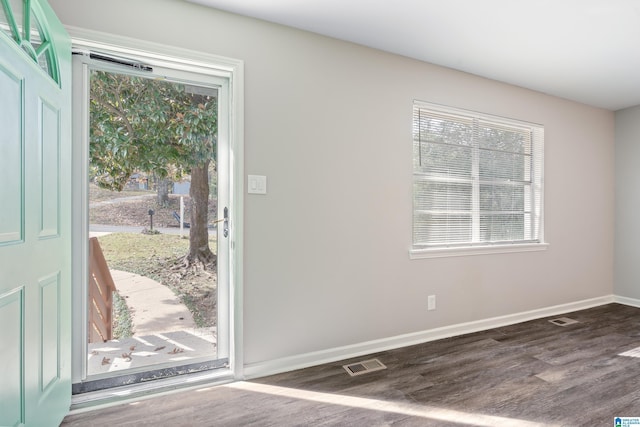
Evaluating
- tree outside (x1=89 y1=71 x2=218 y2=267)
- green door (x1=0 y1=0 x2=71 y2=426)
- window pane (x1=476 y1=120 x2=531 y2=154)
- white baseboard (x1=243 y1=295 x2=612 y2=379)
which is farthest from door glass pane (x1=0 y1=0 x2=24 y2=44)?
window pane (x1=476 y1=120 x2=531 y2=154)

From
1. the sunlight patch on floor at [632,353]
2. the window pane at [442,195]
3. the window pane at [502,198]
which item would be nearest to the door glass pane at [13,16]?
the window pane at [442,195]

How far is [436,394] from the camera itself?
6.77ft

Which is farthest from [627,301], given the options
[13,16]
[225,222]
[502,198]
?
[13,16]

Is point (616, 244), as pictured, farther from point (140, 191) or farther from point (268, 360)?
point (140, 191)

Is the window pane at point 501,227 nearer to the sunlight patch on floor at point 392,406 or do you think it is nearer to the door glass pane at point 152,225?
the sunlight patch on floor at point 392,406

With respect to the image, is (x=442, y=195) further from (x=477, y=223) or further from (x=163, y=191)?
(x=163, y=191)

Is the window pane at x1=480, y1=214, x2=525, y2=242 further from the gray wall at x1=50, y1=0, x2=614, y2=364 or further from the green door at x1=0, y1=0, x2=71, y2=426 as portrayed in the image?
the green door at x1=0, y1=0, x2=71, y2=426

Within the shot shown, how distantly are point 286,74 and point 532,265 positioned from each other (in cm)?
320

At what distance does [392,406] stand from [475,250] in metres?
1.82

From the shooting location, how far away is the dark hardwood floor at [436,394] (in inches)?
71.5

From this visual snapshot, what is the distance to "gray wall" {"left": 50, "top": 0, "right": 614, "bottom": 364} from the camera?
7.40 ft

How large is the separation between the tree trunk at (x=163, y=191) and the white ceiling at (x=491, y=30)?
116 cm

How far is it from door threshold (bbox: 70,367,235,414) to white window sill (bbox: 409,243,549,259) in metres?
1.77

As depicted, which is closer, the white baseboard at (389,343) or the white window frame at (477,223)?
the white baseboard at (389,343)
